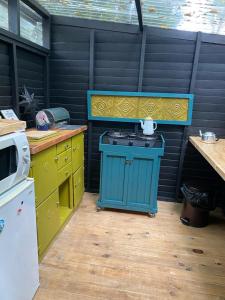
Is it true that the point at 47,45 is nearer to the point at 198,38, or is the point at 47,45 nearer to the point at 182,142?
the point at 198,38

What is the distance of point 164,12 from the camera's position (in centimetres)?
223

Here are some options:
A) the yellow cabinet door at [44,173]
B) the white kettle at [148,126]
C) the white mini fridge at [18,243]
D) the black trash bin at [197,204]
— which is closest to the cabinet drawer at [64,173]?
the yellow cabinet door at [44,173]

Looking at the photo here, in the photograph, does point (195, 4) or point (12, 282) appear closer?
point (12, 282)

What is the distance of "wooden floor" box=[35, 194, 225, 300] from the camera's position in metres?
1.65

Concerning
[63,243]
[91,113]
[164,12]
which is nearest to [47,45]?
[91,113]

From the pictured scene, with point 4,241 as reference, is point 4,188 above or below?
above

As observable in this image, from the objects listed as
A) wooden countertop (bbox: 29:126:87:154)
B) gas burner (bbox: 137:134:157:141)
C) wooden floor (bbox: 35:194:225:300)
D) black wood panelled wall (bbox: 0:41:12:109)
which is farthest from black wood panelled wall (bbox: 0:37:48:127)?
wooden floor (bbox: 35:194:225:300)

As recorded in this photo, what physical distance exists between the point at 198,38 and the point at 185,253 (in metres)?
2.24

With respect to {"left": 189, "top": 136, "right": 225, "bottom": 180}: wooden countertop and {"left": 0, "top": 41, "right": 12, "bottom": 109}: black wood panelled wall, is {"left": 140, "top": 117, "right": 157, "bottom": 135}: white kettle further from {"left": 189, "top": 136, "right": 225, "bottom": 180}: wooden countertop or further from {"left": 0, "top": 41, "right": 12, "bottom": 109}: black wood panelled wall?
{"left": 0, "top": 41, "right": 12, "bottom": 109}: black wood panelled wall

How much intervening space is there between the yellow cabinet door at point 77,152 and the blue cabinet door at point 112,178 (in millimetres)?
298

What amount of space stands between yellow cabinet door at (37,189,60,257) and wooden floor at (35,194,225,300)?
15 cm

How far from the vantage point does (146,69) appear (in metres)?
2.72

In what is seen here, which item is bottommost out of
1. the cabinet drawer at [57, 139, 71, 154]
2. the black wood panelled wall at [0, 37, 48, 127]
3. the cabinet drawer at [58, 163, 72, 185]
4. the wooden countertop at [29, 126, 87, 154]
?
the cabinet drawer at [58, 163, 72, 185]

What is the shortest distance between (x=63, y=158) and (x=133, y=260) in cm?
110
